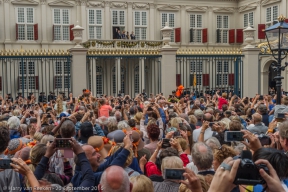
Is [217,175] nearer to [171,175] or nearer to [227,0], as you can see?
[171,175]

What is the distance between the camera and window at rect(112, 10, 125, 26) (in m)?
31.0

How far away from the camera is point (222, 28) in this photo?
113 ft

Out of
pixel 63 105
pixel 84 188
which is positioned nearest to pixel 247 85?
pixel 63 105

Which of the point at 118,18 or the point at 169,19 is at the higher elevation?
the point at 169,19

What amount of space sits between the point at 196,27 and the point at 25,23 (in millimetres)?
14032

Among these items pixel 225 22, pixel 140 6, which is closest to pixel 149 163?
pixel 140 6

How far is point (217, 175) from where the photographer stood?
8.57ft

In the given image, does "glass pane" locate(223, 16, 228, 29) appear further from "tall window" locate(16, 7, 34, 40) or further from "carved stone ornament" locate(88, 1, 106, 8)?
"tall window" locate(16, 7, 34, 40)

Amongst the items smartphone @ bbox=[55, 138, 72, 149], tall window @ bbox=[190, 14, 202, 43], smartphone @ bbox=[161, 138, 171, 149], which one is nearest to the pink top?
smartphone @ bbox=[161, 138, 171, 149]

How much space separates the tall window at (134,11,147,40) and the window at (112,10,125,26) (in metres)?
1.11

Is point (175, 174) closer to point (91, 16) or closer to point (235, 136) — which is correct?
point (235, 136)

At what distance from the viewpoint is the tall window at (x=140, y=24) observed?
31719 millimetres

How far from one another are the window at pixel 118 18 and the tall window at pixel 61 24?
3.56 m

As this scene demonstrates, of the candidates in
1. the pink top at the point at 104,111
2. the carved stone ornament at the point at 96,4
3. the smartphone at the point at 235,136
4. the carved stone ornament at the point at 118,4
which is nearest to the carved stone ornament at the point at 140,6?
the carved stone ornament at the point at 118,4
